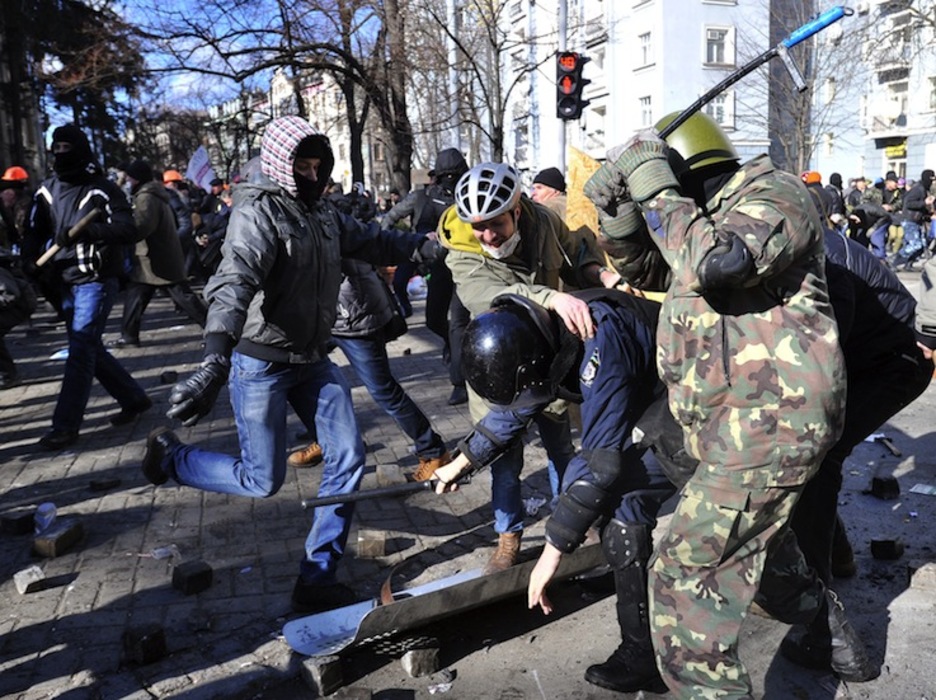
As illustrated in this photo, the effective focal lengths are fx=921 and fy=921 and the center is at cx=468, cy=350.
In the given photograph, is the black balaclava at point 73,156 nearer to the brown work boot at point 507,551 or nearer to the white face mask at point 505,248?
the white face mask at point 505,248

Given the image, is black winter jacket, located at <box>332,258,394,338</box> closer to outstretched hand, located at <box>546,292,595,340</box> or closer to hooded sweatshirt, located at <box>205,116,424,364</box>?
hooded sweatshirt, located at <box>205,116,424,364</box>

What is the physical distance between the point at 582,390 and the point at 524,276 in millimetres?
1356

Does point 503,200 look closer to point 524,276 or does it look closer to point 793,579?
point 524,276

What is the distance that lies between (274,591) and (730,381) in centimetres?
254

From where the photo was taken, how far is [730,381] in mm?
2510

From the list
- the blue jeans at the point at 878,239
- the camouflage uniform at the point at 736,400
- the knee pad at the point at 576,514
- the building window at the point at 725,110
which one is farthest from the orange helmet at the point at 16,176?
the building window at the point at 725,110

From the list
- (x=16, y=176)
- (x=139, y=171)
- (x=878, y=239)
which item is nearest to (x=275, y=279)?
(x=139, y=171)

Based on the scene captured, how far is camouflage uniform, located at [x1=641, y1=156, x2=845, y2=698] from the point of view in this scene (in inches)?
94.9

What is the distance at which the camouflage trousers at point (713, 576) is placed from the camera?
2.54 m

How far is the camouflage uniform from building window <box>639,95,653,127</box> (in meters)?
41.0

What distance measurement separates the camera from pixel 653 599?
8.91ft

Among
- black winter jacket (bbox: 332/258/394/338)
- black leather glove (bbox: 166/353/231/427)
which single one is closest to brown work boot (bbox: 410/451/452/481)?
black winter jacket (bbox: 332/258/394/338)


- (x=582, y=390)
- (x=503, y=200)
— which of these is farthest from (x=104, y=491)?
(x=582, y=390)

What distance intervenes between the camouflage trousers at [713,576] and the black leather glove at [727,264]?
0.60m
